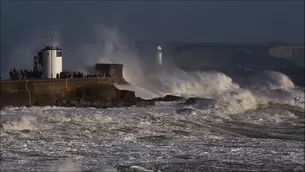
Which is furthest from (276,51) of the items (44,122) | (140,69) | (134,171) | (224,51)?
(134,171)

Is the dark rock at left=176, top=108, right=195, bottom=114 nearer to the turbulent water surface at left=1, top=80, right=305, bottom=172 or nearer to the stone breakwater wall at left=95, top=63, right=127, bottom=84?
the turbulent water surface at left=1, top=80, right=305, bottom=172

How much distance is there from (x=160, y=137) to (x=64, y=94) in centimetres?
829

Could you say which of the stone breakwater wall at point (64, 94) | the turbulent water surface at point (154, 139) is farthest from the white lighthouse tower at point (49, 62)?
the turbulent water surface at point (154, 139)

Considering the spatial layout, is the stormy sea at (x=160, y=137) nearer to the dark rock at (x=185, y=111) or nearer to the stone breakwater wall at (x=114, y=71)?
the dark rock at (x=185, y=111)

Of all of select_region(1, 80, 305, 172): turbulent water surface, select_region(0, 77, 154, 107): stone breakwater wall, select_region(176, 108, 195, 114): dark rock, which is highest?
select_region(0, 77, 154, 107): stone breakwater wall

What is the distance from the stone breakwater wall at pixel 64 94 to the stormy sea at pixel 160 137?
1.01m

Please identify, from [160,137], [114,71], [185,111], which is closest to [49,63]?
[114,71]

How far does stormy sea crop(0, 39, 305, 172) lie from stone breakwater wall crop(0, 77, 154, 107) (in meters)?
1.01

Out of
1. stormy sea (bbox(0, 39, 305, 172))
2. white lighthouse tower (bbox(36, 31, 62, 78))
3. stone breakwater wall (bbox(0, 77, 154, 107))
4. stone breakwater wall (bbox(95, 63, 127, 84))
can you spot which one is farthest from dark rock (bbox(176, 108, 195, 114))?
stone breakwater wall (bbox(95, 63, 127, 84))

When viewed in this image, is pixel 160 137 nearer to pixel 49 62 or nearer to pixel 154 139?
pixel 154 139

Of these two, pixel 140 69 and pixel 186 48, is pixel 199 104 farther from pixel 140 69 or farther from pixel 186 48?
pixel 186 48

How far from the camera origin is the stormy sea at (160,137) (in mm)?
12797

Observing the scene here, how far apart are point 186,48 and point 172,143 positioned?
8224 cm

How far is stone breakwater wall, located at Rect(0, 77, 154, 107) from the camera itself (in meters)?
22.2
